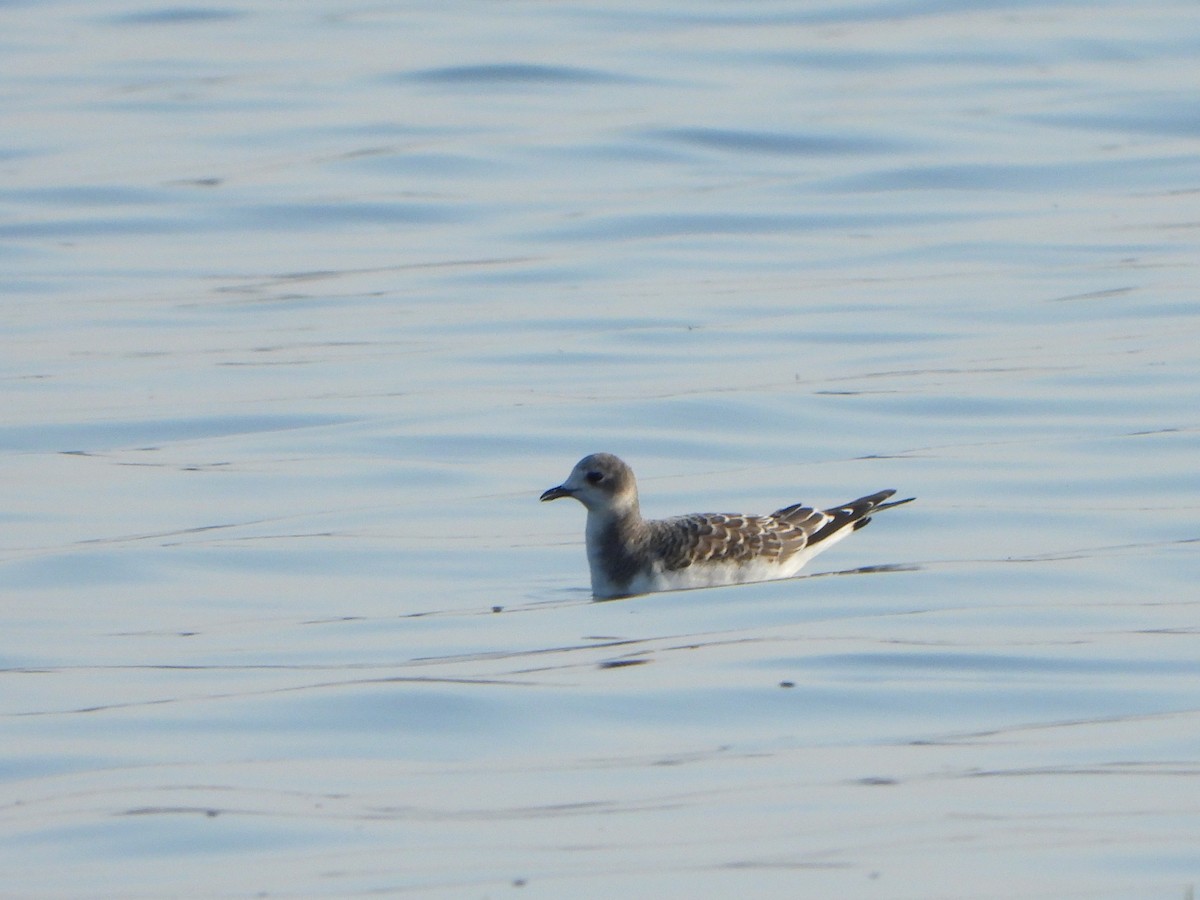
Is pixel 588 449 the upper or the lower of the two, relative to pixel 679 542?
upper

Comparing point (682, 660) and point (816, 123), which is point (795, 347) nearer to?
point (682, 660)

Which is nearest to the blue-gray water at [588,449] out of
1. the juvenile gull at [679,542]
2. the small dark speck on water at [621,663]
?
the small dark speck on water at [621,663]

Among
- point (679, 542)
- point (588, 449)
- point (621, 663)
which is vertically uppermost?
point (588, 449)

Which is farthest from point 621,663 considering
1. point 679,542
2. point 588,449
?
point 588,449

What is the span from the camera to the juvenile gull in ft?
35.7

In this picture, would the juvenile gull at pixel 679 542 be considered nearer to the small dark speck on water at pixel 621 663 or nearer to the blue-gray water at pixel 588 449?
the blue-gray water at pixel 588 449

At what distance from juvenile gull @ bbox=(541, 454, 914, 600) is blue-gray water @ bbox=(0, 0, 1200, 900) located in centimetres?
32

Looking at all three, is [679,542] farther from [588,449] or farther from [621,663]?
[588,449]

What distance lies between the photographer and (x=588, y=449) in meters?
13.9

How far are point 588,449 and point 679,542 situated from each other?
3.07 meters

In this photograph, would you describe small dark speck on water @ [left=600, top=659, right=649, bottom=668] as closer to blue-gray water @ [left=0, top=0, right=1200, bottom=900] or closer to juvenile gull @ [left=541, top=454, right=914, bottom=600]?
blue-gray water @ [left=0, top=0, right=1200, bottom=900]

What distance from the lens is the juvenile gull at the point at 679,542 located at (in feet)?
35.7

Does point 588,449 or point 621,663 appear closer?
point 621,663

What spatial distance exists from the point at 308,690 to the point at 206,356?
8.47 m
